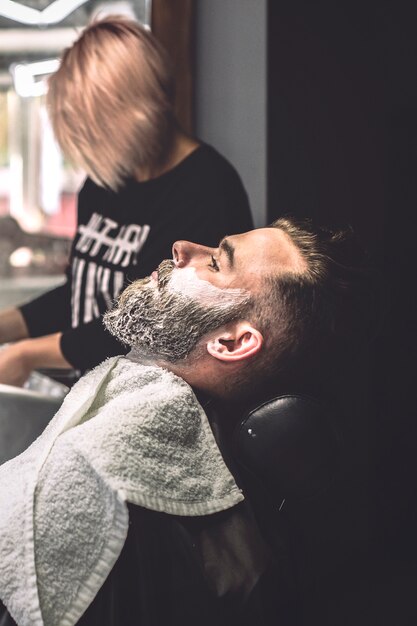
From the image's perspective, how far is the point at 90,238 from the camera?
2.01 metres

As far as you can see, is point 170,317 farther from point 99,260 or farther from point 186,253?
point 99,260

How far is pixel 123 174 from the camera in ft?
6.39

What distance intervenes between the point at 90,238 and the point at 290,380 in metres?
0.91

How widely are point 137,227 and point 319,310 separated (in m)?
0.78

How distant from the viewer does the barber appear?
1812 millimetres

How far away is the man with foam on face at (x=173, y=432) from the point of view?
1.10 meters

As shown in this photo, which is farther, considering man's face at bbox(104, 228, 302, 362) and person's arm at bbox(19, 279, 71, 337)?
person's arm at bbox(19, 279, 71, 337)

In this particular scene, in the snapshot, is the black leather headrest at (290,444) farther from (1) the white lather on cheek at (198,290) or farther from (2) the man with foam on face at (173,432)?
(1) the white lather on cheek at (198,290)

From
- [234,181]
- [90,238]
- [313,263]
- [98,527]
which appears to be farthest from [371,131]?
[98,527]

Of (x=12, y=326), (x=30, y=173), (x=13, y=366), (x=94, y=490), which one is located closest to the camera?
(x=94, y=490)

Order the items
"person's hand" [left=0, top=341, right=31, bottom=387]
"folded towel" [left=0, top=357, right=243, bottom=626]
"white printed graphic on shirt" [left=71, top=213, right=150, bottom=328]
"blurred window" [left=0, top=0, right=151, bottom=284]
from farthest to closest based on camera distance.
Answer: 1. "blurred window" [left=0, top=0, right=151, bottom=284]
2. "white printed graphic on shirt" [left=71, top=213, right=150, bottom=328]
3. "person's hand" [left=0, top=341, right=31, bottom=387]
4. "folded towel" [left=0, top=357, right=243, bottom=626]

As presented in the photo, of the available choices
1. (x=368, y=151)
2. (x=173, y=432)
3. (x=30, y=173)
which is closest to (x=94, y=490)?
(x=173, y=432)

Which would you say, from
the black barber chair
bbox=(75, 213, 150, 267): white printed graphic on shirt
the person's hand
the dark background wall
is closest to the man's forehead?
the black barber chair

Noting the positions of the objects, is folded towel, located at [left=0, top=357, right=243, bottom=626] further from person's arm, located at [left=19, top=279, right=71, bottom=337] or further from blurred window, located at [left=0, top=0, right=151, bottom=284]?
blurred window, located at [left=0, top=0, right=151, bottom=284]
